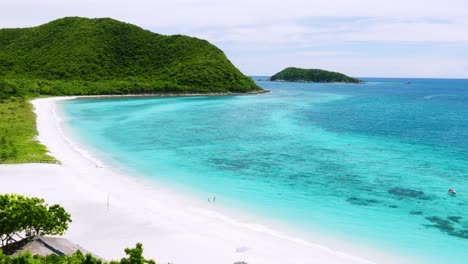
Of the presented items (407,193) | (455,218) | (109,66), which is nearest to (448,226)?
(455,218)

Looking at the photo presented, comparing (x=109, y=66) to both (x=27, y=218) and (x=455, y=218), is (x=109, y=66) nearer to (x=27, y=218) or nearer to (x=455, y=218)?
(x=455, y=218)

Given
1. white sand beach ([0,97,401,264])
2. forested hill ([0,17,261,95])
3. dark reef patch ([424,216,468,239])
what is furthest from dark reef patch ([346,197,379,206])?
forested hill ([0,17,261,95])

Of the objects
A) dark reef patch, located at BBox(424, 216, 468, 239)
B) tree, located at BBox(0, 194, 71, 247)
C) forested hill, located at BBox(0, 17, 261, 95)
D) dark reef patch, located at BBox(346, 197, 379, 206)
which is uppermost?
forested hill, located at BBox(0, 17, 261, 95)

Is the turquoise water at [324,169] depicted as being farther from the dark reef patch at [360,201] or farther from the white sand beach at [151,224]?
the white sand beach at [151,224]

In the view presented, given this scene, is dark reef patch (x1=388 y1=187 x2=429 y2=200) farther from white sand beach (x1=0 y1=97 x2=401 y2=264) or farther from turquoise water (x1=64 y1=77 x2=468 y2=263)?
white sand beach (x1=0 y1=97 x2=401 y2=264)

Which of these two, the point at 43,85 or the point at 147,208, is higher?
the point at 43,85

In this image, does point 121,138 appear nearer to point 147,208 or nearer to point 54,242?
point 147,208

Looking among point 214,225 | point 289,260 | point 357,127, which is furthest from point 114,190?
point 357,127
